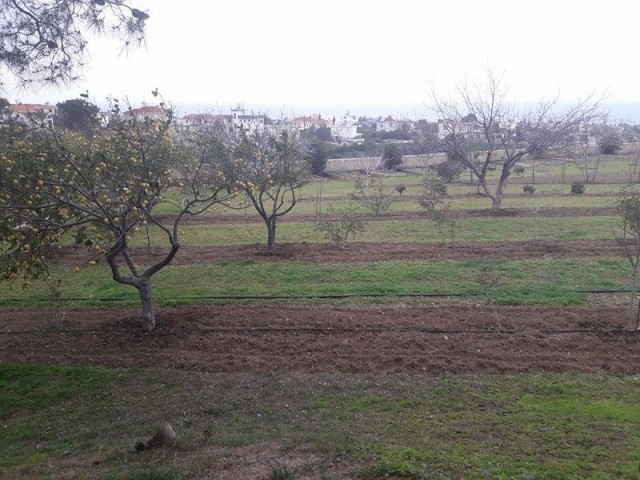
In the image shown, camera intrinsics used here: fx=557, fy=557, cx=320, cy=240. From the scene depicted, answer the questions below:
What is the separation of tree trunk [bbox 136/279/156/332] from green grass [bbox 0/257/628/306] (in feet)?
4.93

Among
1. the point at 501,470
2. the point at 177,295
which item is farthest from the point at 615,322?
the point at 177,295

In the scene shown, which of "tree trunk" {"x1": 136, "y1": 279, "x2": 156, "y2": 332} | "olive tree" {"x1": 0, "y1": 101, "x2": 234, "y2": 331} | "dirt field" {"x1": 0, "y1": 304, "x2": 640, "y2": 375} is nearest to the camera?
"olive tree" {"x1": 0, "y1": 101, "x2": 234, "y2": 331}

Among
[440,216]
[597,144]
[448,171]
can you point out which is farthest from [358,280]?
[597,144]

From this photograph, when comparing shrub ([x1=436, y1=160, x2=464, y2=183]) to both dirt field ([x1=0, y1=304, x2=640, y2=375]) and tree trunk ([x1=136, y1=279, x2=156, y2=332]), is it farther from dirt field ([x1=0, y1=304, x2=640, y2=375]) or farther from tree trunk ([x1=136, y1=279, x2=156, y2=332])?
tree trunk ([x1=136, y1=279, x2=156, y2=332])

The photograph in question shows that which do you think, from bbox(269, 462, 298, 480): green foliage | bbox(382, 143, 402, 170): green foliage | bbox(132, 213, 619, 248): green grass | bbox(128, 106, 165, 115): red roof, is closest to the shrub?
bbox(132, 213, 619, 248): green grass

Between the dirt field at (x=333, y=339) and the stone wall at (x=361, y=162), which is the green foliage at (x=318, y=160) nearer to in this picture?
the stone wall at (x=361, y=162)

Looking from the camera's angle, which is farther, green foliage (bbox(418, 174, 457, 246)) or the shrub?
the shrub

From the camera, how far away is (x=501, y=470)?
5.10m

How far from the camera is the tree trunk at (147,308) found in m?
9.16

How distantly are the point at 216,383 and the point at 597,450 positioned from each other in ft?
15.3

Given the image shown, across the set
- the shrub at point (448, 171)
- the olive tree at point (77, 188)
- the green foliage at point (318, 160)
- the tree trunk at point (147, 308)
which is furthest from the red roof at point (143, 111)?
the green foliage at point (318, 160)

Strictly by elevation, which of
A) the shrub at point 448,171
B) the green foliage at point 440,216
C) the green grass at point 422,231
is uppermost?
the shrub at point 448,171

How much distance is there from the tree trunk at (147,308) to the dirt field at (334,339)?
0.55 feet

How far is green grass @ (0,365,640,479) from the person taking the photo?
530 centimetres
